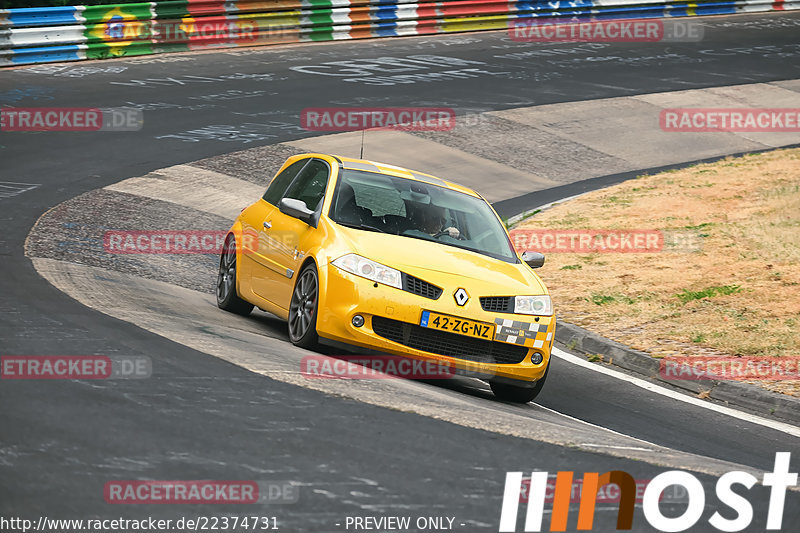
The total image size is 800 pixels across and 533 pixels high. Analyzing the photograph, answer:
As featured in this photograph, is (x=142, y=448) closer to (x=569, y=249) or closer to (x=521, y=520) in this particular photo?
(x=521, y=520)

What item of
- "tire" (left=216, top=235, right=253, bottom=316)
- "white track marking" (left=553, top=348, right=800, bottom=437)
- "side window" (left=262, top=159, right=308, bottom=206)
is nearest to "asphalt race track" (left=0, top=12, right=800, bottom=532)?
"white track marking" (left=553, top=348, right=800, bottom=437)

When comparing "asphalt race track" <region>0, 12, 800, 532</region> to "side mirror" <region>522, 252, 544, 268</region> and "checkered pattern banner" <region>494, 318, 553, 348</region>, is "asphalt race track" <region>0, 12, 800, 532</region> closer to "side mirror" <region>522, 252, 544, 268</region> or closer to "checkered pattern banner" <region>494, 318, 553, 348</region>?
"checkered pattern banner" <region>494, 318, 553, 348</region>

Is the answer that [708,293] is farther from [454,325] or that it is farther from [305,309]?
[305,309]

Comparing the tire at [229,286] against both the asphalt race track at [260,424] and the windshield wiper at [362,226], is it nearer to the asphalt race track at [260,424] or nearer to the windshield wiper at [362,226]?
the asphalt race track at [260,424]

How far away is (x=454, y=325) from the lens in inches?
326

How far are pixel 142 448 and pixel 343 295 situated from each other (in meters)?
3.04

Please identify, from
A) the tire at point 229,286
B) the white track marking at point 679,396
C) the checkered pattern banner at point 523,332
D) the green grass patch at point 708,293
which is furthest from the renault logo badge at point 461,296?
the green grass patch at point 708,293

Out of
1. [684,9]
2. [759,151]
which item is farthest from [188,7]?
[684,9]

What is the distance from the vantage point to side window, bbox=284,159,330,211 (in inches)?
383

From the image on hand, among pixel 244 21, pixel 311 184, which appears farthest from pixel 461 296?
pixel 244 21

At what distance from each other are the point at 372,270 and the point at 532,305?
4.18 feet

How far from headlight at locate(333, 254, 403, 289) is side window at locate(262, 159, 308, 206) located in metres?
2.15

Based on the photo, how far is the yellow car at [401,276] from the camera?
8297 mm

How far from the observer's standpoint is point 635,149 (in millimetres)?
22375
